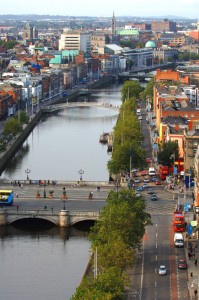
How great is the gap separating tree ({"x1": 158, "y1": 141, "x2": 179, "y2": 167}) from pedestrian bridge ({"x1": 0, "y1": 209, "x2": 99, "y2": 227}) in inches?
434

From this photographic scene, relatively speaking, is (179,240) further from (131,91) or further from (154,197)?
(131,91)

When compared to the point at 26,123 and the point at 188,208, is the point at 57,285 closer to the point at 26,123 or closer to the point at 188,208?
the point at 188,208

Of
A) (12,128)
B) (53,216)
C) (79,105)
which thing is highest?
(53,216)

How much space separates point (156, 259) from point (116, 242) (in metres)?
3.05

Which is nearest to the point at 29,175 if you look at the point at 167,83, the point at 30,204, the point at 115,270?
the point at 30,204

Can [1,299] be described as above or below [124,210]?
below

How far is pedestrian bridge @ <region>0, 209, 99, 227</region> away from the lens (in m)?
39.3

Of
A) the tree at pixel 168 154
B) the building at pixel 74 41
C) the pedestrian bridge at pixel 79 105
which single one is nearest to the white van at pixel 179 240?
the tree at pixel 168 154

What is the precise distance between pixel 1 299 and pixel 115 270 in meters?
4.14

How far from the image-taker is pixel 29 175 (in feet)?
170

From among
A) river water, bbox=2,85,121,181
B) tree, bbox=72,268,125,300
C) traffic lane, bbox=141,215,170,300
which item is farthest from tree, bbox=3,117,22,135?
tree, bbox=72,268,125,300

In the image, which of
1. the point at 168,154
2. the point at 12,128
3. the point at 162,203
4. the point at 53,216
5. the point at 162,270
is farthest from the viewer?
the point at 12,128

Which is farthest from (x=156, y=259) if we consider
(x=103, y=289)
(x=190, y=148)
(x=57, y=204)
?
(x=190, y=148)

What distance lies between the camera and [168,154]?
50094 millimetres
